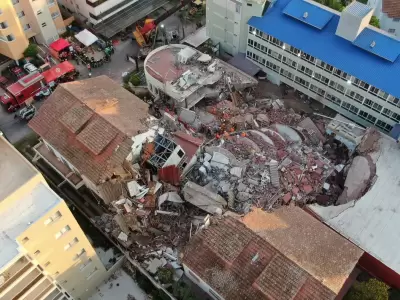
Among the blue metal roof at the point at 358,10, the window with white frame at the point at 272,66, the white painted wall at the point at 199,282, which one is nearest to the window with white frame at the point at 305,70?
the window with white frame at the point at 272,66

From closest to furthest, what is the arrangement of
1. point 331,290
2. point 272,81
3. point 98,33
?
point 331,290 < point 272,81 < point 98,33

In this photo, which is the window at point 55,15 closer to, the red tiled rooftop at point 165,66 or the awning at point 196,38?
the red tiled rooftop at point 165,66

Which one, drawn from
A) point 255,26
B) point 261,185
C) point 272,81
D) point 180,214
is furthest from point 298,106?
point 180,214

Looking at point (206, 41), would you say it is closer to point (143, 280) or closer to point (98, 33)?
point (98, 33)

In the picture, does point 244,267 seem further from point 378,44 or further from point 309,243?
point 378,44

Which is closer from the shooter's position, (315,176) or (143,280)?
(143,280)

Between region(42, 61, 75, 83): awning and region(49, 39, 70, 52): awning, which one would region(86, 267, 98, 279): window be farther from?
region(49, 39, 70, 52): awning

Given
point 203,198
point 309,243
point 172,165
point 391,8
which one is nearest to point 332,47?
point 391,8
